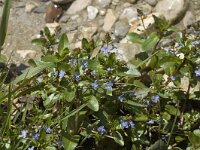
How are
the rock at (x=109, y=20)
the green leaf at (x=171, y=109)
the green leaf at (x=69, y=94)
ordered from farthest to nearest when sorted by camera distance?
1. the rock at (x=109, y=20)
2. the green leaf at (x=171, y=109)
3. the green leaf at (x=69, y=94)

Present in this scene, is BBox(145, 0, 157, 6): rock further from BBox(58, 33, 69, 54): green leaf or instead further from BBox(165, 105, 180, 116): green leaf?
BBox(58, 33, 69, 54): green leaf

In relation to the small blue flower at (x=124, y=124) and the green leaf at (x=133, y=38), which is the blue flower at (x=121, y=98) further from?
the green leaf at (x=133, y=38)

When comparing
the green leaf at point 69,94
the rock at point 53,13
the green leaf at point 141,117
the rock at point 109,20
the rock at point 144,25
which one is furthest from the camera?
the rock at point 53,13

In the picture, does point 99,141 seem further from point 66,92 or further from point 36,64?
point 36,64

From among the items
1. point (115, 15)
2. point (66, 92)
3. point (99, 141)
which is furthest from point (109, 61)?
point (115, 15)

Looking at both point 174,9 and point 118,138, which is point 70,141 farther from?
point 174,9

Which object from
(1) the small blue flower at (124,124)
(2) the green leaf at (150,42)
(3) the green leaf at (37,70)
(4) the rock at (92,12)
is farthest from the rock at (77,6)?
(1) the small blue flower at (124,124)
